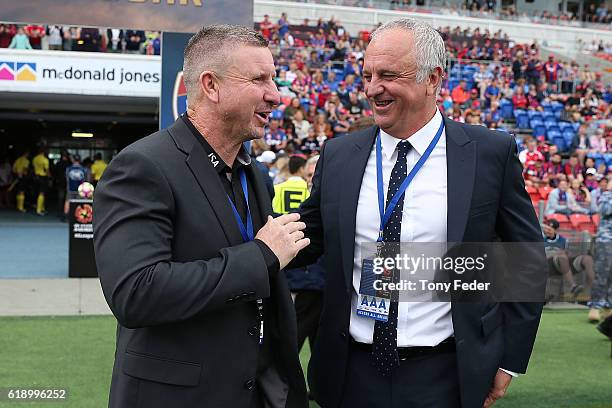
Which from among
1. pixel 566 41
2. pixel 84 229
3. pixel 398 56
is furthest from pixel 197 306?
pixel 566 41

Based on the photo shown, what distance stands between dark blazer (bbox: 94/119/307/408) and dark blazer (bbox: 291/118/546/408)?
1.47 feet

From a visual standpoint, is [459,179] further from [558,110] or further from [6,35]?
[558,110]

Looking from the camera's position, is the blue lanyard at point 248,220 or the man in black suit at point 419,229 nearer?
the blue lanyard at point 248,220

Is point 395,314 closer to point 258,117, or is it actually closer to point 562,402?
point 258,117

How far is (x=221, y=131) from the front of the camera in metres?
2.13

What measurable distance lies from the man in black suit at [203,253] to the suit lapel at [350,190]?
0.32m

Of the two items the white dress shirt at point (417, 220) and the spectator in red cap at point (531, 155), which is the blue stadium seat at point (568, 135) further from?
the white dress shirt at point (417, 220)

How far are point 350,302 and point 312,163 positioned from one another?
4057mm

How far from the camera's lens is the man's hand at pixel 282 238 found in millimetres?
2000

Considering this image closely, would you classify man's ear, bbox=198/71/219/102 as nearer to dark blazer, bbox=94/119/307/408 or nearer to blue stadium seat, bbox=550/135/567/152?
dark blazer, bbox=94/119/307/408

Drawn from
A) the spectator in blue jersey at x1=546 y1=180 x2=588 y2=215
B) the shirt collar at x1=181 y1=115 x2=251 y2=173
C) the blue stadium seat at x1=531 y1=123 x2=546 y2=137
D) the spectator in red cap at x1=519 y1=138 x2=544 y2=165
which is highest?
the shirt collar at x1=181 y1=115 x2=251 y2=173

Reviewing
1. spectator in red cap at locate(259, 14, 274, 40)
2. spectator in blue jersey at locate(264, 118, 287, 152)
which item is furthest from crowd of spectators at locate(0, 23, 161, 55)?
spectator in red cap at locate(259, 14, 274, 40)

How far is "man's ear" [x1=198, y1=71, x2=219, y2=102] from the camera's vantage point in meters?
2.07

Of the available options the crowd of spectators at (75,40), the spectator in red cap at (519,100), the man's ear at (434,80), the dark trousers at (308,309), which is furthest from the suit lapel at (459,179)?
the spectator in red cap at (519,100)
